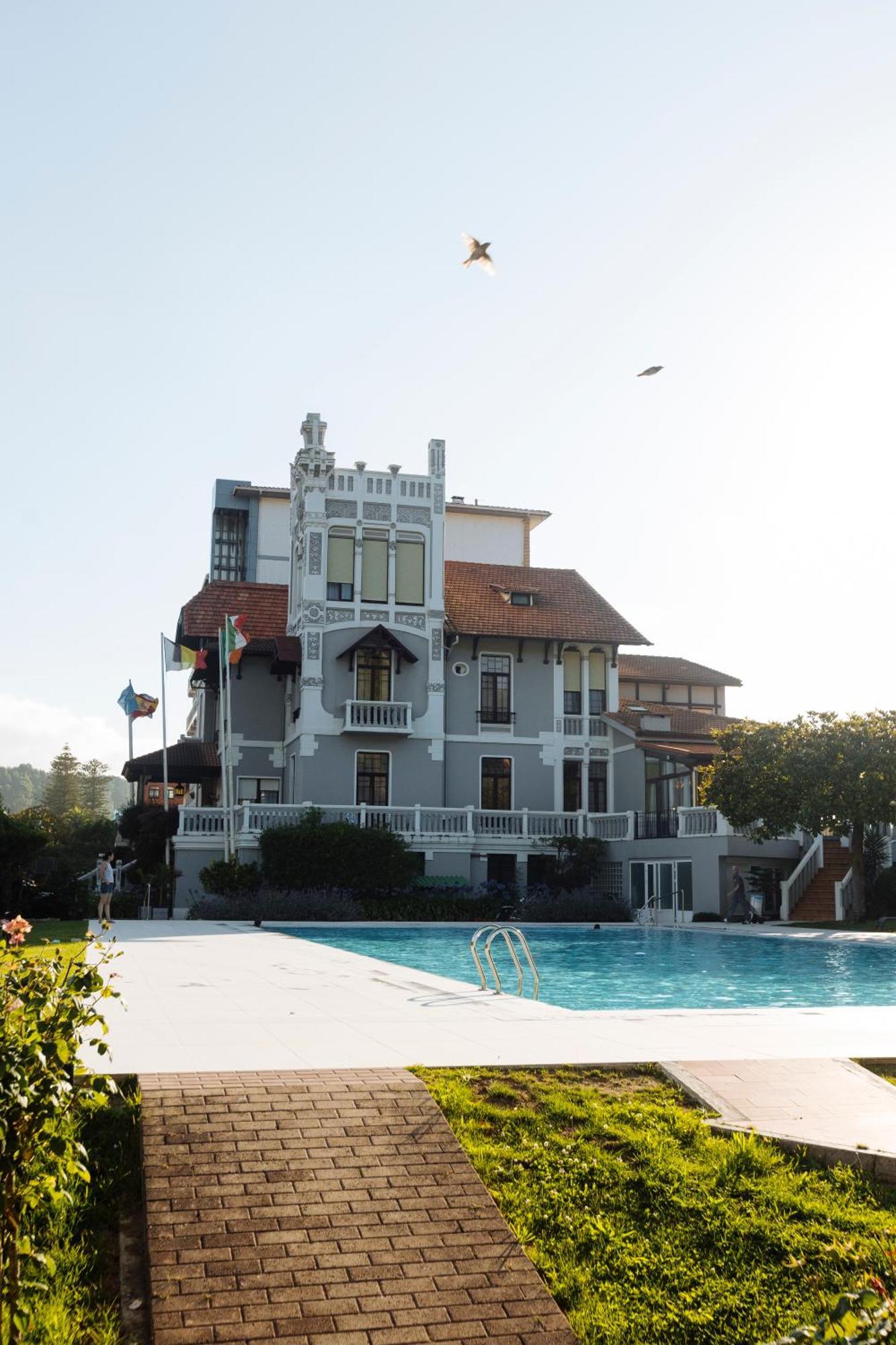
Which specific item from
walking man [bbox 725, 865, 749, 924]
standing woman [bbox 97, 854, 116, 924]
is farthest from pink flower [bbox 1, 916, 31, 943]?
walking man [bbox 725, 865, 749, 924]

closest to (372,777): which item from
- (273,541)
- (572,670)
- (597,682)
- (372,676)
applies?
(372,676)

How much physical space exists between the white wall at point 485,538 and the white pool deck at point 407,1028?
41705 millimetres

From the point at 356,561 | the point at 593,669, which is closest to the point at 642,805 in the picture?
the point at 593,669

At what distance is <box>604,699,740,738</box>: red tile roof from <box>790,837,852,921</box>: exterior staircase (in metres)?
7.68

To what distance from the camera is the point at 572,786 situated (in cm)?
4247

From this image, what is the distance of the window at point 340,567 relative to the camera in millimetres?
40469

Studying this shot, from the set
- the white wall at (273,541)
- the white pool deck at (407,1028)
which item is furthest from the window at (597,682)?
the white pool deck at (407,1028)

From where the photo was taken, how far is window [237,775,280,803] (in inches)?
1667

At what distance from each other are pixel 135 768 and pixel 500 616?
45.4 feet

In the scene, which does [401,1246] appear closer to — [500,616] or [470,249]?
[470,249]

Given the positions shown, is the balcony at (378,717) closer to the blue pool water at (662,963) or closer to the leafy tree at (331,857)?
the leafy tree at (331,857)

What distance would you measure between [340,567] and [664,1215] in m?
35.4

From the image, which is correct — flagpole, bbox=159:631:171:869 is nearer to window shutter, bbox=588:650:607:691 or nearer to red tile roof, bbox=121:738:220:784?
red tile roof, bbox=121:738:220:784

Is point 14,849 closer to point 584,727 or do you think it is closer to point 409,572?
point 409,572
